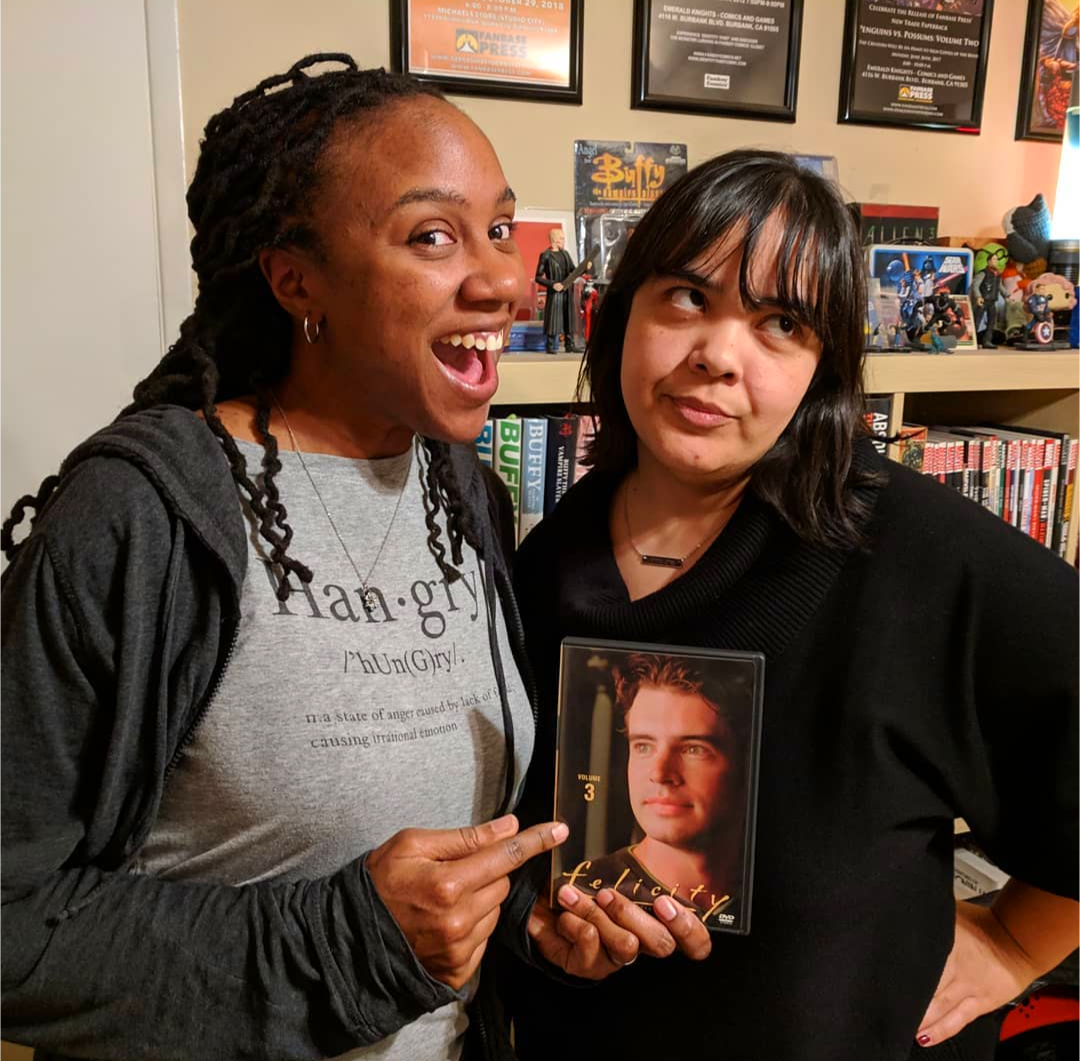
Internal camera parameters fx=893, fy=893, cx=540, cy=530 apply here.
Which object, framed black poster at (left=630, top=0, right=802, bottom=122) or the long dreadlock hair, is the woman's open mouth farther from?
framed black poster at (left=630, top=0, right=802, bottom=122)

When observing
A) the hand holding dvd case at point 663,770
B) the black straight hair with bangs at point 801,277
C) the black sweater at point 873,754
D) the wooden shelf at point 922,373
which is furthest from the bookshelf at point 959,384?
the hand holding dvd case at point 663,770

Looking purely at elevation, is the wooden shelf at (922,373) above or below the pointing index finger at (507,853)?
above

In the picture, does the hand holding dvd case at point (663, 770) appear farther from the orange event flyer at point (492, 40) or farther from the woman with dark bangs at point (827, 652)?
the orange event flyer at point (492, 40)

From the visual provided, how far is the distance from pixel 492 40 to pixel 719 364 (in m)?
1.08

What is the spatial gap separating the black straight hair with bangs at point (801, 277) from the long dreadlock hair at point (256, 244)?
0.29 meters

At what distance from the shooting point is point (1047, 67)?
2109 millimetres

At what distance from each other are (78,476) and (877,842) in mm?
843

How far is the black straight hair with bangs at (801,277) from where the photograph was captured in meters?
0.93

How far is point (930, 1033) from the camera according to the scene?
995 millimetres

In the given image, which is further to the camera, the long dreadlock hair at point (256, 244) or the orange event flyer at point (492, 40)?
the orange event flyer at point (492, 40)

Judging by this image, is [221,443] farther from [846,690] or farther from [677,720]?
[846,690]

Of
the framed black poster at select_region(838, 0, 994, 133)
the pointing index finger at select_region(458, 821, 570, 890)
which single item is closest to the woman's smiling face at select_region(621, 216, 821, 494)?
the pointing index finger at select_region(458, 821, 570, 890)

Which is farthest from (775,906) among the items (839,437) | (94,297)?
(94,297)

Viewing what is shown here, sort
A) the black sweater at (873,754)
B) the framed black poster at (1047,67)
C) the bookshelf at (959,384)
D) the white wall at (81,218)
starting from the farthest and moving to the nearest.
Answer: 1. the framed black poster at (1047,67)
2. the bookshelf at (959,384)
3. the white wall at (81,218)
4. the black sweater at (873,754)
